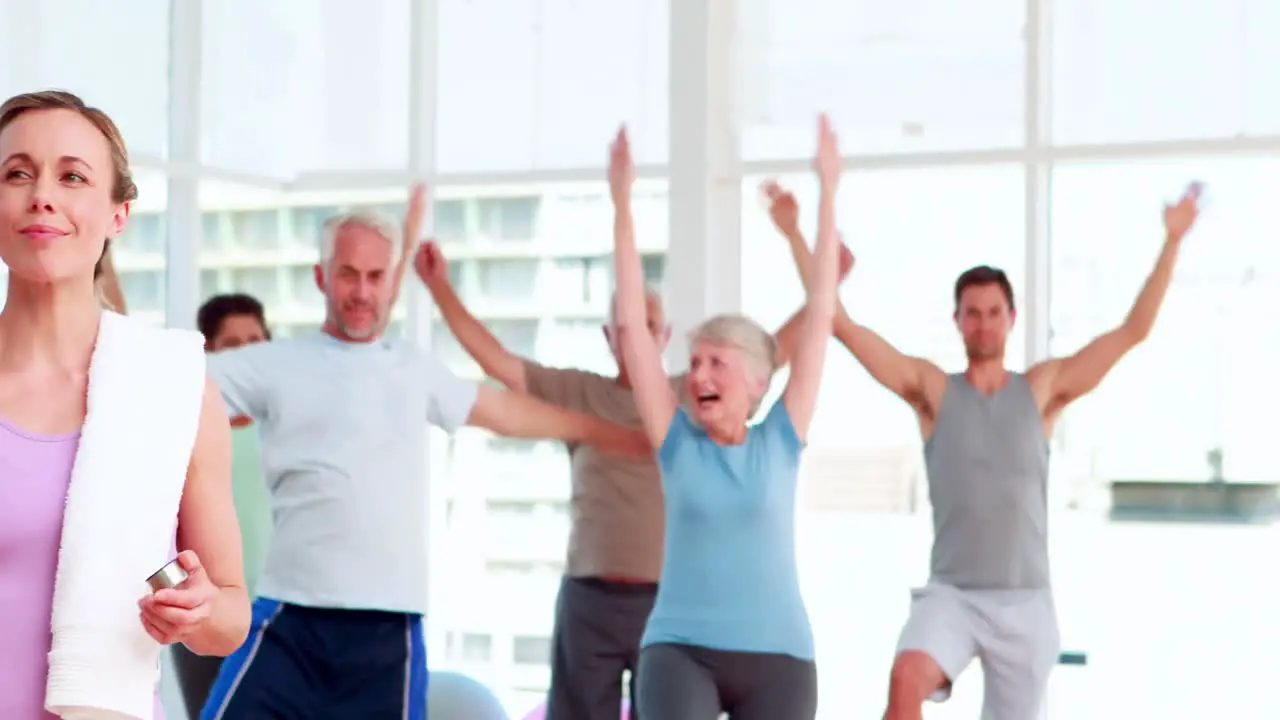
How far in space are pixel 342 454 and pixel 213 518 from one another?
5.48ft

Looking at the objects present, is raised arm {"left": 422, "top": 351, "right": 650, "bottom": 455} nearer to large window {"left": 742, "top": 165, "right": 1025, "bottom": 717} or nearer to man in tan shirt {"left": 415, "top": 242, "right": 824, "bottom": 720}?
man in tan shirt {"left": 415, "top": 242, "right": 824, "bottom": 720}

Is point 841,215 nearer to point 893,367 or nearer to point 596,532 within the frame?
point 893,367

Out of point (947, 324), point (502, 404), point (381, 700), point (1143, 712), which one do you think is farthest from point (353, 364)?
point (1143, 712)

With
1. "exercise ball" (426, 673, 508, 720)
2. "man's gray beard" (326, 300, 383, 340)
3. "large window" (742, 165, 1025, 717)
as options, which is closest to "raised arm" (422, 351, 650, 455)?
"man's gray beard" (326, 300, 383, 340)

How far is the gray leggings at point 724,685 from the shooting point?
3.09m

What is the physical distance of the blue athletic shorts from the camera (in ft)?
9.67

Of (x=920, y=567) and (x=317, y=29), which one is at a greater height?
(x=317, y=29)

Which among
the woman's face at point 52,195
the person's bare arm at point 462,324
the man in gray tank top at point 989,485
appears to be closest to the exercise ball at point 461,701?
the person's bare arm at point 462,324

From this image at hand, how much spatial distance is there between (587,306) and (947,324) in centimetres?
135

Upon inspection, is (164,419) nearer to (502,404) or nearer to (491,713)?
(502,404)

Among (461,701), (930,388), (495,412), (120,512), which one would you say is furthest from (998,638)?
(120,512)

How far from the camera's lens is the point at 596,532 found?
4160 millimetres

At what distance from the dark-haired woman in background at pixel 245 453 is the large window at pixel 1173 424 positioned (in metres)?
2.55

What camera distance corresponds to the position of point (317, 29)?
6.12 meters
